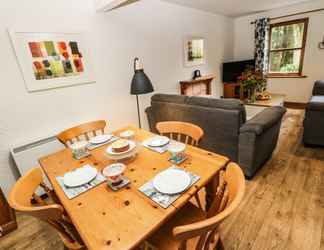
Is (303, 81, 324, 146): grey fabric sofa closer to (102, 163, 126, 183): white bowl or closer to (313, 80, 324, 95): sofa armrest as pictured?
(313, 80, 324, 95): sofa armrest

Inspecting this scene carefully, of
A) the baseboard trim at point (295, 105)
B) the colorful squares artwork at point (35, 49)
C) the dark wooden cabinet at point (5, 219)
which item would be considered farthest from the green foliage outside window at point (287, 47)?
the dark wooden cabinet at point (5, 219)

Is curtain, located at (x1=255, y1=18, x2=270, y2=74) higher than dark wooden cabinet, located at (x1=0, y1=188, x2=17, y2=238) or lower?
higher

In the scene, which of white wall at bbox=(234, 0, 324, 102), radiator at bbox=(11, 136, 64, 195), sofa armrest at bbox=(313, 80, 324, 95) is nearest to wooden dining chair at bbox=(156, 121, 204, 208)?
radiator at bbox=(11, 136, 64, 195)

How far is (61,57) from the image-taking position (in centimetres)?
217

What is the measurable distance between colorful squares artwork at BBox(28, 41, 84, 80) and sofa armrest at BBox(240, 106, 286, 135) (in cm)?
210

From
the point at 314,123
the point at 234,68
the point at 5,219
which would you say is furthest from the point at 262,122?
the point at 234,68

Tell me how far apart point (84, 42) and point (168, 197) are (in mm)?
2239

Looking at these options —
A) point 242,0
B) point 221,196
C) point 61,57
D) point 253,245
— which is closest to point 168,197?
point 221,196

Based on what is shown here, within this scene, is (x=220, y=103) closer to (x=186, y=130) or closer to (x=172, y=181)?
(x=186, y=130)

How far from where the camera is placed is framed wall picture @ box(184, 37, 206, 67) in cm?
390

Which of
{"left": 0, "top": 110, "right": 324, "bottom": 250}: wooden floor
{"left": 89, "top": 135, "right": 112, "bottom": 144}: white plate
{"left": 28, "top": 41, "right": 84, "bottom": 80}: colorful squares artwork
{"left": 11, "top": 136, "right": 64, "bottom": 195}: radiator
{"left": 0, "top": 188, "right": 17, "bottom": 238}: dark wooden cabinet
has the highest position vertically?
{"left": 28, "top": 41, "right": 84, "bottom": 80}: colorful squares artwork

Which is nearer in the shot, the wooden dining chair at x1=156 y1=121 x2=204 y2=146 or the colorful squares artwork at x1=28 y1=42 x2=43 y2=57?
the wooden dining chair at x1=156 y1=121 x2=204 y2=146

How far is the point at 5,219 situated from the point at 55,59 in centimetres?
171

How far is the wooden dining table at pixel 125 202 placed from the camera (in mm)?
774
